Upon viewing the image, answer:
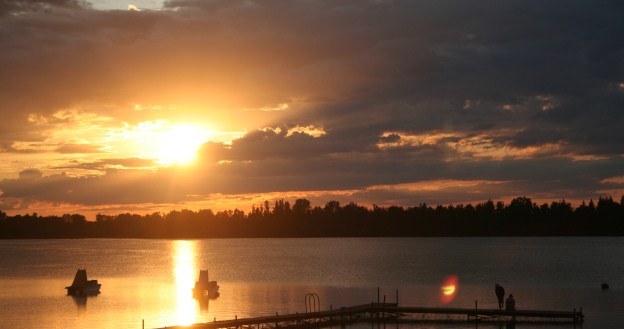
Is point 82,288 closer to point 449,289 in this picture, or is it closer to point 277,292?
point 277,292

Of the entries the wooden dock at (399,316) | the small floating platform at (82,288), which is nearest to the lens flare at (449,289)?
the wooden dock at (399,316)

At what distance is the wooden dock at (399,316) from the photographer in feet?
166

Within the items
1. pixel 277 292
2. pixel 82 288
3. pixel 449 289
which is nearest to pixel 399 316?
pixel 277 292

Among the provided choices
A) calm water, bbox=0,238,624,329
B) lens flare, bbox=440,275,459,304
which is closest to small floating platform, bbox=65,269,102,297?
calm water, bbox=0,238,624,329

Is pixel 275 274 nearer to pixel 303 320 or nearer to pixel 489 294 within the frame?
pixel 489 294

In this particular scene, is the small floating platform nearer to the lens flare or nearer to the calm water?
the calm water

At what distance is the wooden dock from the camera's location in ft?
166

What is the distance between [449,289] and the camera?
8238 cm

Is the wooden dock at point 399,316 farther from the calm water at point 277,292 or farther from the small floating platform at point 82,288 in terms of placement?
the small floating platform at point 82,288

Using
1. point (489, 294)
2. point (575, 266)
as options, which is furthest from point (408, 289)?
point (575, 266)

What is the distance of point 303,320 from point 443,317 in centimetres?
990

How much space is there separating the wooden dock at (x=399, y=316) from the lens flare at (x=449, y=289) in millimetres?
13987

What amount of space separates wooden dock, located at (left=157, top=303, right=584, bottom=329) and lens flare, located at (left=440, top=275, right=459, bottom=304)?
551 inches

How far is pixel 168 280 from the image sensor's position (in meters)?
102
